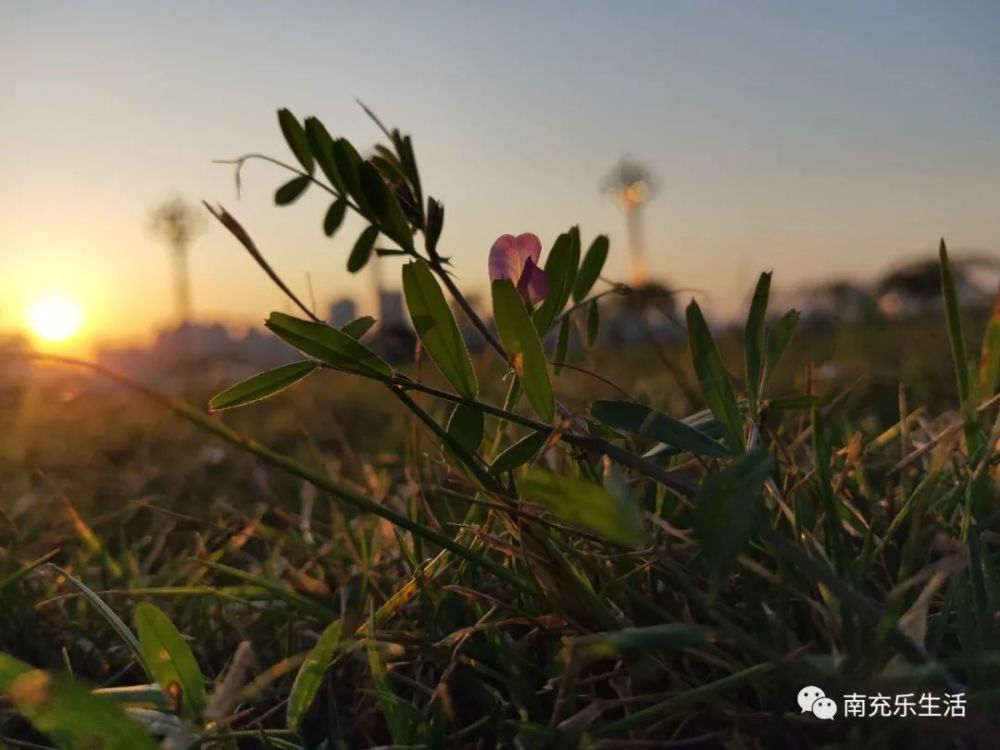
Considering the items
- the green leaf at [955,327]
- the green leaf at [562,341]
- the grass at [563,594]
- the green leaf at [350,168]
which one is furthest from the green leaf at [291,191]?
the green leaf at [955,327]

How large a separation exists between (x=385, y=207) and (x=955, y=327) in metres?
0.40

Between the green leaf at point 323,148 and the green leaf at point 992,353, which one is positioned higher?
the green leaf at point 323,148

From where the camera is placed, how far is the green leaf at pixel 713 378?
2.05 ft

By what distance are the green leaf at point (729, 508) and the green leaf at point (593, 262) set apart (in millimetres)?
314

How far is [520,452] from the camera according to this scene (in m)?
0.59

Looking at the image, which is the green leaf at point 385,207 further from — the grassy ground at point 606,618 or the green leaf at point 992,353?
the green leaf at point 992,353

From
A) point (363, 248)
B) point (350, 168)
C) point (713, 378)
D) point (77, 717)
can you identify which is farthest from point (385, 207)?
point (77, 717)

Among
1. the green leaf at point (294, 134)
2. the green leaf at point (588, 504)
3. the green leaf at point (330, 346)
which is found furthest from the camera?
the green leaf at point (294, 134)

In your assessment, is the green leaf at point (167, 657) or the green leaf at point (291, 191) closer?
the green leaf at point (167, 657)

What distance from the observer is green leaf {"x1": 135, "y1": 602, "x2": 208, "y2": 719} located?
23.9 inches

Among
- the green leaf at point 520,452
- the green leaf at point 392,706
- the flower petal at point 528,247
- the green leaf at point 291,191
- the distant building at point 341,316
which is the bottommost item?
the green leaf at point 392,706

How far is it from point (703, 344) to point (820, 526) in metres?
0.18

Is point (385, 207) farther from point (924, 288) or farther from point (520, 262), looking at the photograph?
point (924, 288)

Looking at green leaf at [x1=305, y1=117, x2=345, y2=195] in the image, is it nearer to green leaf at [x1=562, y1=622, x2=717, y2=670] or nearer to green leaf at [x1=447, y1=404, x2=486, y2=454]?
green leaf at [x1=447, y1=404, x2=486, y2=454]
